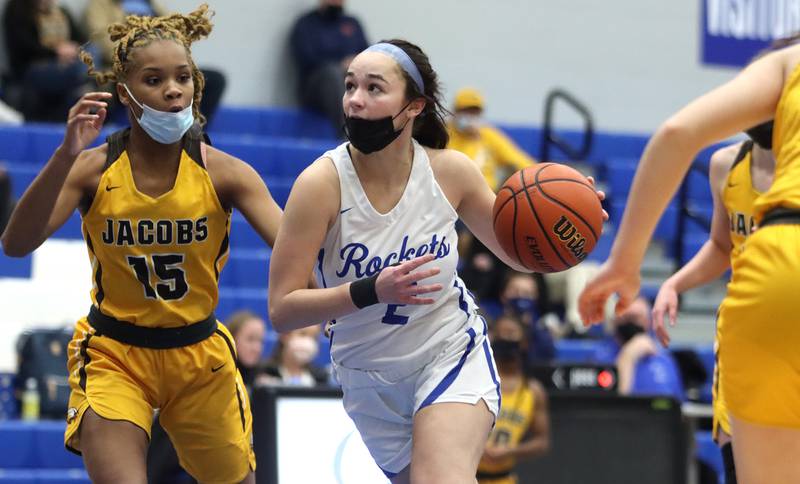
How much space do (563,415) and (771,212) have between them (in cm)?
531

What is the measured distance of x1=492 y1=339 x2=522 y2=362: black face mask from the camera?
28.0 feet

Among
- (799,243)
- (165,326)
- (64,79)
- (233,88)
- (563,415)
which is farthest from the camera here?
(233,88)

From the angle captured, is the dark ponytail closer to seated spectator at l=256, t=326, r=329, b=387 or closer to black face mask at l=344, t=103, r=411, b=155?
black face mask at l=344, t=103, r=411, b=155

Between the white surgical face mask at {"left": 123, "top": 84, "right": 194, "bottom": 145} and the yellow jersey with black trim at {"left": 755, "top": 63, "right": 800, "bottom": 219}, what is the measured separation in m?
2.19

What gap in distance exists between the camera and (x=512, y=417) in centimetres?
857

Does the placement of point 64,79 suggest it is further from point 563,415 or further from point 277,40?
point 563,415

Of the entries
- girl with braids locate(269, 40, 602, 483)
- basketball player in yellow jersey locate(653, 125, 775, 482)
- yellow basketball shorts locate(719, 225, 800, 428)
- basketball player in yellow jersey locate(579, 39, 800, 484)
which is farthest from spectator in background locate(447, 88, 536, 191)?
yellow basketball shorts locate(719, 225, 800, 428)

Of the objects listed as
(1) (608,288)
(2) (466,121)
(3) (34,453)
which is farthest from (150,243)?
(2) (466,121)

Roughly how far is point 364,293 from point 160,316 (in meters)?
1.01

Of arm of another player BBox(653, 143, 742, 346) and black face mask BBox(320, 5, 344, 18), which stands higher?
black face mask BBox(320, 5, 344, 18)

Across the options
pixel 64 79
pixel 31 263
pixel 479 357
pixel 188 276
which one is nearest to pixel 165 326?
pixel 188 276

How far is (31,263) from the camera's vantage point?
10.7m

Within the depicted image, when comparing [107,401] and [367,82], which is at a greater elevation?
[367,82]

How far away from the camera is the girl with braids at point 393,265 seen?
4.59m
